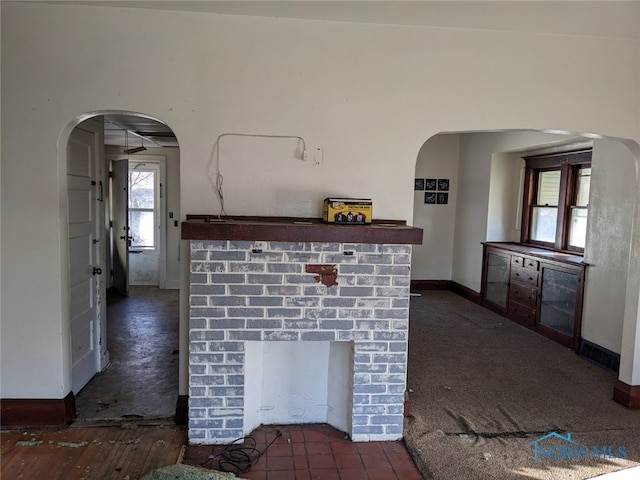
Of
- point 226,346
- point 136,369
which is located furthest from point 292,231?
point 136,369

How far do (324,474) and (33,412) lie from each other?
1.85 meters

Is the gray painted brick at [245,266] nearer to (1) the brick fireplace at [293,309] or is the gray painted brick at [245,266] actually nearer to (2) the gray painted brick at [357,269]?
(1) the brick fireplace at [293,309]

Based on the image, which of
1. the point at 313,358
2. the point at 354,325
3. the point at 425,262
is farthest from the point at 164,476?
the point at 425,262

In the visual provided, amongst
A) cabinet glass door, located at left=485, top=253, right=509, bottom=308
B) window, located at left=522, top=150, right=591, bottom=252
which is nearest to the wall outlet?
window, located at left=522, top=150, right=591, bottom=252

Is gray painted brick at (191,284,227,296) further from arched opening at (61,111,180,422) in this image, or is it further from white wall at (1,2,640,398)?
arched opening at (61,111,180,422)

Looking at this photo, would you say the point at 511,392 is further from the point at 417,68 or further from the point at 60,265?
the point at 60,265

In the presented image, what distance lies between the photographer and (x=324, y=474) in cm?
253

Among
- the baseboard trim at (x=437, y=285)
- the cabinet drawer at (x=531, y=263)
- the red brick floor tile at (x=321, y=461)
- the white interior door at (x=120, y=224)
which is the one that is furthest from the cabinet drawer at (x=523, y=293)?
the white interior door at (x=120, y=224)

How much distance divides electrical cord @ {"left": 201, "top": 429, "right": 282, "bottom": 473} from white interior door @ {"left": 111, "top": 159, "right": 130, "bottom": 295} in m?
4.69

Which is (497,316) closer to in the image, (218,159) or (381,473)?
(381,473)

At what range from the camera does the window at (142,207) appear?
290 inches

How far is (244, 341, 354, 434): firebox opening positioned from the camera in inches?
116

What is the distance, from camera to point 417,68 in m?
2.87

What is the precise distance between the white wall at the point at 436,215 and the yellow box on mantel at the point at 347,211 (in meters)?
4.71
